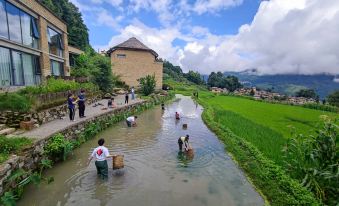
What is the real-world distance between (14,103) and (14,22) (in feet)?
24.5

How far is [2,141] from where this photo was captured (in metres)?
7.33

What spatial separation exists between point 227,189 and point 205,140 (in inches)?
231

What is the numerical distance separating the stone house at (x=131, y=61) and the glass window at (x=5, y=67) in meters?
25.1

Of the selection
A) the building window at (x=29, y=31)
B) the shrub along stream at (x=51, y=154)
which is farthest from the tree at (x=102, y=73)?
the shrub along stream at (x=51, y=154)

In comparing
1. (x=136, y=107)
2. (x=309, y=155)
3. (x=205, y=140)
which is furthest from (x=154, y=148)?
(x=136, y=107)

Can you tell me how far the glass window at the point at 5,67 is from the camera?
532 inches

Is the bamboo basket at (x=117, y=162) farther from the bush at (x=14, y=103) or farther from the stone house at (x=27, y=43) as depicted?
the stone house at (x=27, y=43)

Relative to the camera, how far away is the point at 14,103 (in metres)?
10.4

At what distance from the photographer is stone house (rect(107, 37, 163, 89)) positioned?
39.4 meters

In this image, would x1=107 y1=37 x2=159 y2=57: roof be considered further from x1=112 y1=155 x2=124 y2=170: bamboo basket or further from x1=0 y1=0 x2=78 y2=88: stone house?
x1=112 y1=155 x2=124 y2=170: bamboo basket

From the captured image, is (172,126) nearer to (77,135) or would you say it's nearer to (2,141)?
(77,135)

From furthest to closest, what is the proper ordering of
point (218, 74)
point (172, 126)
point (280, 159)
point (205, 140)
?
point (218, 74) → point (172, 126) → point (205, 140) → point (280, 159)

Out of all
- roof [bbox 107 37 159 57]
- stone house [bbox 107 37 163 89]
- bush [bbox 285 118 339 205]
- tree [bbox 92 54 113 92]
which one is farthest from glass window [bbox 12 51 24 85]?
roof [bbox 107 37 159 57]

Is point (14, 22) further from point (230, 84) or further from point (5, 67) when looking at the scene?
point (230, 84)
